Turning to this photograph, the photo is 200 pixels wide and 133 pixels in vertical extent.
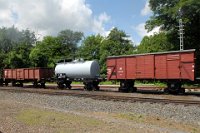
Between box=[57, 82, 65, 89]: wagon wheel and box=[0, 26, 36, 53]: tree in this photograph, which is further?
box=[0, 26, 36, 53]: tree

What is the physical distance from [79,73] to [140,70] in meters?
Result: 8.48

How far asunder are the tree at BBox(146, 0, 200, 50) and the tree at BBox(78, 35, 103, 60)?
145 feet

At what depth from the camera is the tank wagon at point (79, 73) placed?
34812 mm

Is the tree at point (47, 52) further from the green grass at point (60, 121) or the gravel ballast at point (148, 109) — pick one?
the green grass at point (60, 121)

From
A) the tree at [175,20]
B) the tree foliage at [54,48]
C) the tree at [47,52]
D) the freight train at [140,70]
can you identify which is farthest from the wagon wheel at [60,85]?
the tree at [47,52]

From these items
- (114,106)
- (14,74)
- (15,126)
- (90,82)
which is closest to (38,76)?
(14,74)

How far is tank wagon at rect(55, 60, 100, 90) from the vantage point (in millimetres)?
34812

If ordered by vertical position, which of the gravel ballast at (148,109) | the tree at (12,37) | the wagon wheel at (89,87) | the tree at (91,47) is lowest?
the gravel ballast at (148,109)

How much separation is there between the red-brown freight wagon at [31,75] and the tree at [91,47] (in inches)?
1695

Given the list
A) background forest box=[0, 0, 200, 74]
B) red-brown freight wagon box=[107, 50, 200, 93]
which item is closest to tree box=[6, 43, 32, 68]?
background forest box=[0, 0, 200, 74]

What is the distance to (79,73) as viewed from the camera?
35.8m

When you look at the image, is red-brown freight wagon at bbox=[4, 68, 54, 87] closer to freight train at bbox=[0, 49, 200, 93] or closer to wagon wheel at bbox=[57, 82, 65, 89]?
freight train at bbox=[0, 49, 200, 93]

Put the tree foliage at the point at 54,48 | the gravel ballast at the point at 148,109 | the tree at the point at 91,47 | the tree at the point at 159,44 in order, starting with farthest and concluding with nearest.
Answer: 1. the tree at the point at 91,47
2. the tree foliage at the point at 54,48
3. the tree at the point at 159,44
4. the gravel ballast at the point at 148,109

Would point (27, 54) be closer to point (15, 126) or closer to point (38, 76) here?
point (38, 76)
